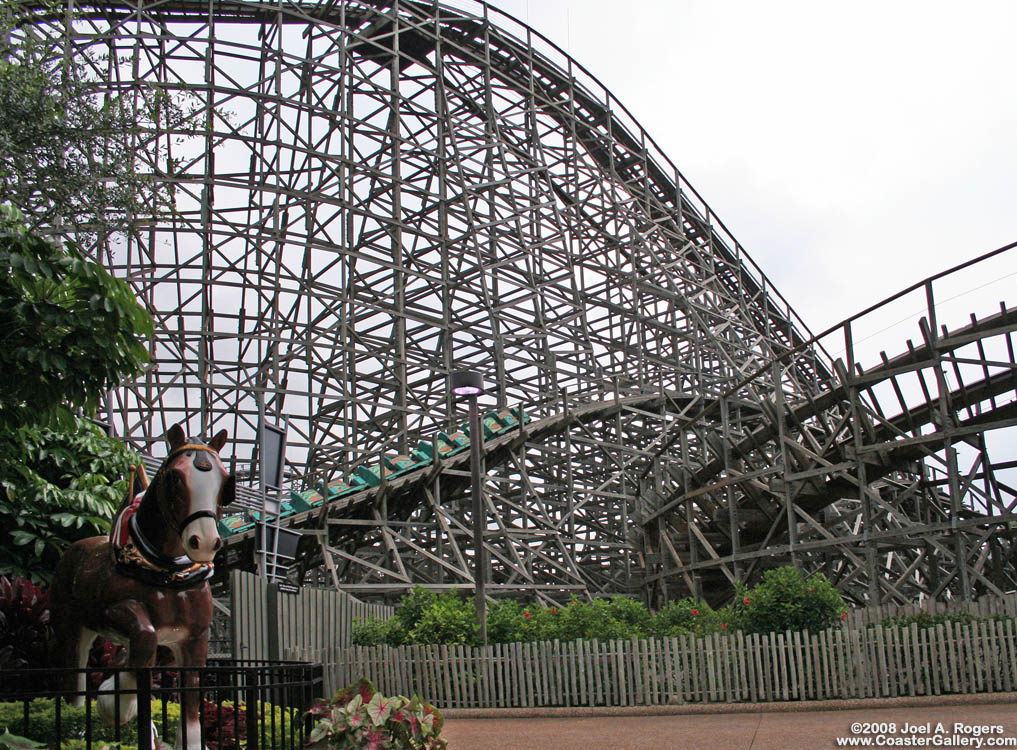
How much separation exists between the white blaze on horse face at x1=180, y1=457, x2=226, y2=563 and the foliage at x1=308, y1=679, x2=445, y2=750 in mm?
1212

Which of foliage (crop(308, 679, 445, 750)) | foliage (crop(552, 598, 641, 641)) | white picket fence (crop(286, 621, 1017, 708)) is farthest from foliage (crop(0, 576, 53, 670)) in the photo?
foliage (crop(552, 598, 641, 641))

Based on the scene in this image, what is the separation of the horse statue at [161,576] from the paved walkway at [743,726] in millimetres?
3892

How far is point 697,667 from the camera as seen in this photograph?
1332cm

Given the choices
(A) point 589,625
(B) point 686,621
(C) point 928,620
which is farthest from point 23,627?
(C) point 928,620

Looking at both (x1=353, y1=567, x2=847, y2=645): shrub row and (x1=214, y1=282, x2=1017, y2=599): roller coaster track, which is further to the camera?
(x1=214, y1=282, x2=1017, y2=599): roller coaster track

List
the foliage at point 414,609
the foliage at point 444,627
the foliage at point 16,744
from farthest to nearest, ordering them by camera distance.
→ the foliage at point 414,609
the foliage at point 444,627
the foliage at point 16,744

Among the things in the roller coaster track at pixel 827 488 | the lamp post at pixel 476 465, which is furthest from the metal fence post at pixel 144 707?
the roller coaster track at pixel 827 488

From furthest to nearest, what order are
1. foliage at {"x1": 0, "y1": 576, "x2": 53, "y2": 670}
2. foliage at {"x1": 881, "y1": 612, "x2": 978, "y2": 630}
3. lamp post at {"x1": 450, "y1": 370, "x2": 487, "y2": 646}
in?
foliage at {"x1": 881, "y1": 612, "x2": 978, "y2": 630} < lamp post at {"x1": 450, "y1": 370, "x2": 487, "y2": 646} < foliage at {"x1": 0, "y1": 576, "x2": 53, "y2": 670}

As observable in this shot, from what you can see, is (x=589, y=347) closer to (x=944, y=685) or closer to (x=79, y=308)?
(x=944, y=685)

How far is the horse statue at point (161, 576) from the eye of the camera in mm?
6652

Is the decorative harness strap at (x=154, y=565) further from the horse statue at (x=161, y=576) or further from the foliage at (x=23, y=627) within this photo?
the foliage at (x=23, y=627)

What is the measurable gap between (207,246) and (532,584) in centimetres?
1045

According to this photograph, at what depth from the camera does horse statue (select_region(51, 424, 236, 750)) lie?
6.65 meters

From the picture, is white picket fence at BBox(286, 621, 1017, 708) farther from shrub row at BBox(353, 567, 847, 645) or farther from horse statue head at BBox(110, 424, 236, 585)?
horse statue head at BBox(110, 424, 236, 585)
